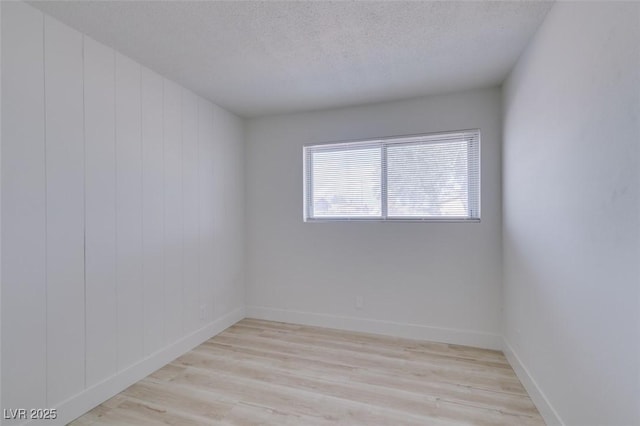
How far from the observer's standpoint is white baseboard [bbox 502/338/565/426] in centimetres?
169

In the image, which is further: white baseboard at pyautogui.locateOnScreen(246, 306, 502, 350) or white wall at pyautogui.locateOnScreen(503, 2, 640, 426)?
white baseboard at pyautogui.locateOnScreen(246, 306, 502, 350)

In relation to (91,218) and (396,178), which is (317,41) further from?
(91,218)

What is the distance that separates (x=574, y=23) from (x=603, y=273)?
125cm

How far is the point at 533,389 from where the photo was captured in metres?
1.97

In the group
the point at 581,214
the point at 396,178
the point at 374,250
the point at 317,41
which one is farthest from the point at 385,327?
the point at 317,41

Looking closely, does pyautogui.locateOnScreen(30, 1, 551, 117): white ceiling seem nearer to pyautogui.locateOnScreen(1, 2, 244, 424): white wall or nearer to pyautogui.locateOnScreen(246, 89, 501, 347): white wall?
pyautogui.locateOnScreen(1, 2, 244, 424): white wall

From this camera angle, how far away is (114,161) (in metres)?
2.12

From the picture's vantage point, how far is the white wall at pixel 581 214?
3.59 ft

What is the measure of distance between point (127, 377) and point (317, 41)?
286cm

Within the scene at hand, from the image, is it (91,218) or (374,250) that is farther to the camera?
(374,250)

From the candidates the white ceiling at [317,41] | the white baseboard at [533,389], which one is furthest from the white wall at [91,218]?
the white baseboard at [533,389]

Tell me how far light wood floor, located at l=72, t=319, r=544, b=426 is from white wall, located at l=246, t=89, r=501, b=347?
0.35 meters

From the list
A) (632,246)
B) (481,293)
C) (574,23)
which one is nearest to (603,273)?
(632,246)

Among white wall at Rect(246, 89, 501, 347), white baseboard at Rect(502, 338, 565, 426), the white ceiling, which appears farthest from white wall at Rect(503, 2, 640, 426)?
white wall at Rect(246, 89, 501, 347)
